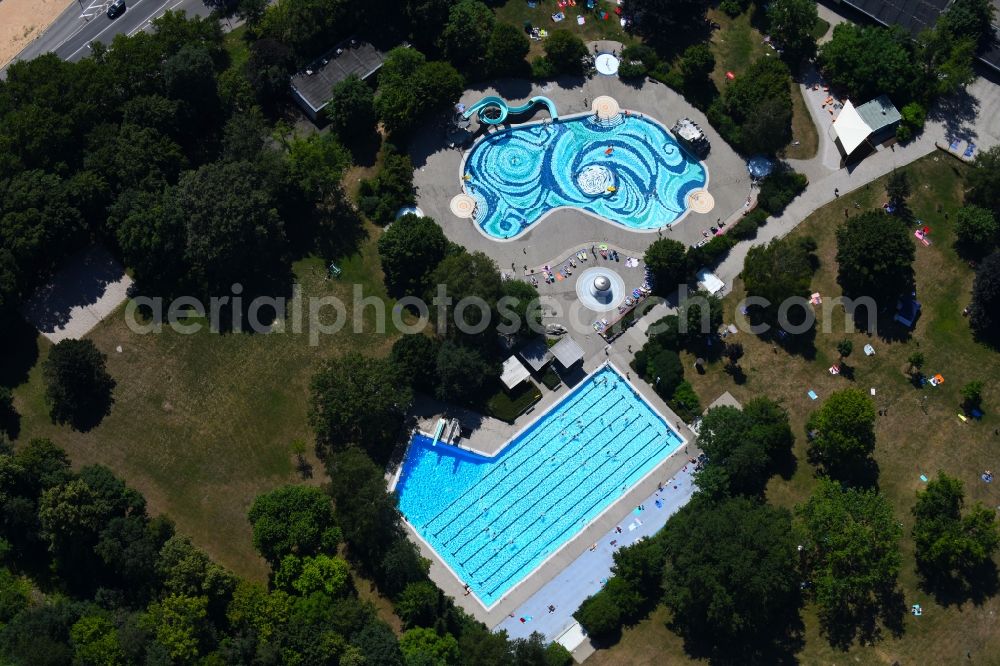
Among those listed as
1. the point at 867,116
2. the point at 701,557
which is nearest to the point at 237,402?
the point at 701,557

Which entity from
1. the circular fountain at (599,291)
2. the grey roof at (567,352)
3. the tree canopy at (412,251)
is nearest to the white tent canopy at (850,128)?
the circular fountain at (599,291)

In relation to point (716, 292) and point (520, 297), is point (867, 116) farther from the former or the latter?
point (520, 297)

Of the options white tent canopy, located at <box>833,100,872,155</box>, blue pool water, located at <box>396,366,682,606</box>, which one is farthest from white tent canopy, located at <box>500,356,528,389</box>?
white tent canopy, located at <box>833,100,872,155</box>

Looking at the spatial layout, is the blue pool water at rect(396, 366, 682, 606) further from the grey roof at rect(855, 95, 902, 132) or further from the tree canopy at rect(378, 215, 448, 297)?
the grey roof at rect(855, 95, 902, 132)

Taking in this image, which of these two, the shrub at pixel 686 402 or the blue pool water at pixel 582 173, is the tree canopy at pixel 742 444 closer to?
the shrub at pixel 686 402

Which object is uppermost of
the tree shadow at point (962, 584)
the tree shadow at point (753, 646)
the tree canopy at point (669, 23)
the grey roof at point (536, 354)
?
the tree canopy at point (669, 23)

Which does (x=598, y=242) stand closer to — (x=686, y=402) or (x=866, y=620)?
(x=686, y=402)

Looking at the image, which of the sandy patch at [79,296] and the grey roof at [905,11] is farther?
the grey roof at [905,11]
